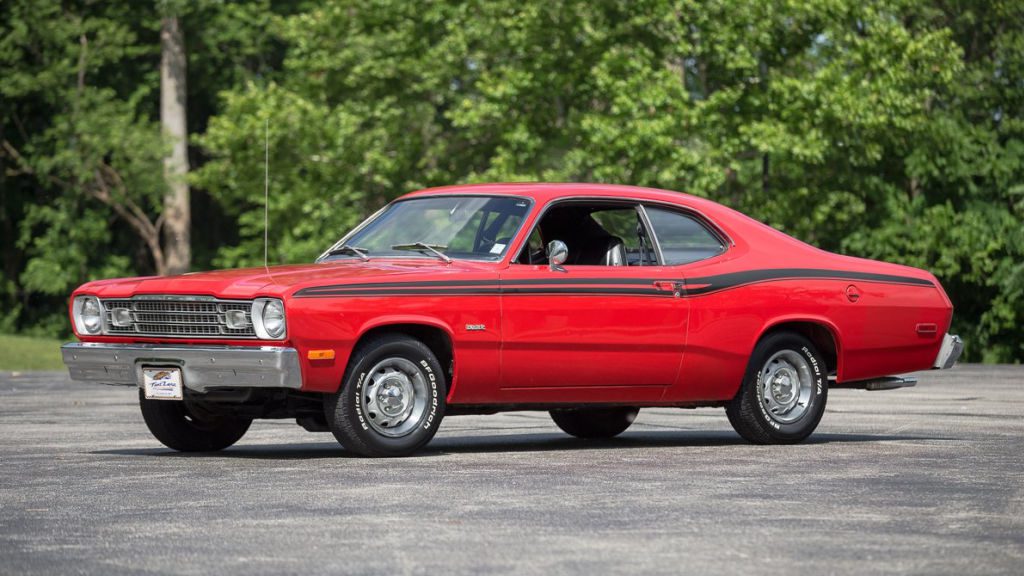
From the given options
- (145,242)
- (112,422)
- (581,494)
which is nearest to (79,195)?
(145,242)

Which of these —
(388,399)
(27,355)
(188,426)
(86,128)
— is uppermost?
(86,128)

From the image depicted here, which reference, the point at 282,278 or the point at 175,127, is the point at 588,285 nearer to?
the point at 282,278

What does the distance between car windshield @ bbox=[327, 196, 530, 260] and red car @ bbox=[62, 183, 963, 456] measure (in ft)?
0.06

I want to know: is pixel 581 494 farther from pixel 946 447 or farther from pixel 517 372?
pixel 946 447

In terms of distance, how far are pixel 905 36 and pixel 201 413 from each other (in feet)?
85.0

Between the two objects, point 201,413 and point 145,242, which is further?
point 145,242

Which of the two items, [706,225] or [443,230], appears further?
[706,225]

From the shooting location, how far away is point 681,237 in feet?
39.6

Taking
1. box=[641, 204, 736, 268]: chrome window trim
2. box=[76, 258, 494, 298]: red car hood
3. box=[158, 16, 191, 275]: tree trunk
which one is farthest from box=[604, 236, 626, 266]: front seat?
box=[158, 16, 191, 275]: tree trunk

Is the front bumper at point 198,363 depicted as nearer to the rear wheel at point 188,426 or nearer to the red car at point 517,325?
the red car at point 517,325

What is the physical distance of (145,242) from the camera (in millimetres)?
51781

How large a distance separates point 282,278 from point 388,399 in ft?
3.04

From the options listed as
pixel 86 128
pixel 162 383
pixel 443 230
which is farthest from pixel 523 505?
pixel 86 128

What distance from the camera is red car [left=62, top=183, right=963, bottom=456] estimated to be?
10.4 meters
